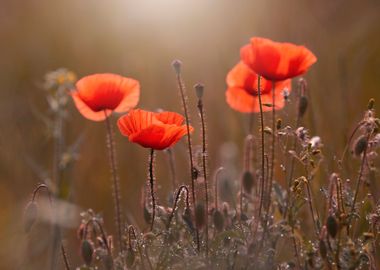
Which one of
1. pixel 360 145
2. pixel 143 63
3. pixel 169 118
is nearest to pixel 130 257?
pixel 169 118

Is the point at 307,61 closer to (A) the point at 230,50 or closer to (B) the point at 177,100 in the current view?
(B) the point at 177,100

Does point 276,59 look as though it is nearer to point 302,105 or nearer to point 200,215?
point 302,105

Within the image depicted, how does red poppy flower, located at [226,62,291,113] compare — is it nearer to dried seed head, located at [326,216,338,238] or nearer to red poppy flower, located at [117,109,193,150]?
red poppy flower, located at [117,109,193,150]

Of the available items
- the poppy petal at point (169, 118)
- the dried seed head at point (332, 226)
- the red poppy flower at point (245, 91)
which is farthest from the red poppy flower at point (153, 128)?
the red poppy flower at point (245, 91)

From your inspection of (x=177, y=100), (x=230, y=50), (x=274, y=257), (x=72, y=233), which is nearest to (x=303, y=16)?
(x=230, y=50)

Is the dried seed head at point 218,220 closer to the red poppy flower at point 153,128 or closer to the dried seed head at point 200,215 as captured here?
the dried seed head at point 200,215

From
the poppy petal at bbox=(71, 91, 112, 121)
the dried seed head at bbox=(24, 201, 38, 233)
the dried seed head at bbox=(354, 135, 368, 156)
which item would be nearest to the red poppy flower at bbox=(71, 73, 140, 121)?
the poppy petal at bbox=(71, 91, 112, 121)
